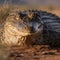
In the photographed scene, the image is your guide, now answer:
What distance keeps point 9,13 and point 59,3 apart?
11699 millimetres

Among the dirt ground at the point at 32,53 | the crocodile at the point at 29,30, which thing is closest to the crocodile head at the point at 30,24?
the crocodile at the point at 29,30


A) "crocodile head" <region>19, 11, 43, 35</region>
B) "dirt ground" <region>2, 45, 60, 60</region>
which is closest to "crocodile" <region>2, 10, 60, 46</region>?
"crocodile head" <region>19, 11, 43, 35</region>

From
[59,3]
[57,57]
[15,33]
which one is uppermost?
[59,3]

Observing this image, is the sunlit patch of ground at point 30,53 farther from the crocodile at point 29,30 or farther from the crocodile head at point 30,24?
the crocodile head at point 30,24

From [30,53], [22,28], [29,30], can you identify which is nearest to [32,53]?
[30,53]

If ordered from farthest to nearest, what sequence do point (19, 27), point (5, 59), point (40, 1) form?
point (40, 1), point (19, 27), point (5, 59)

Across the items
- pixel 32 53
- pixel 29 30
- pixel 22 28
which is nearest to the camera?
pixel 29 30

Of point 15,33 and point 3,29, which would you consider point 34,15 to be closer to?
point 15,33

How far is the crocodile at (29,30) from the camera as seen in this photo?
873 centimetres

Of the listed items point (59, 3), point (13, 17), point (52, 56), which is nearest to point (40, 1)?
point (59, 3)

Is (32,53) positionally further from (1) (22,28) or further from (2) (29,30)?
(1) (22,28)

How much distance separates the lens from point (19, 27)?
29.3 feet

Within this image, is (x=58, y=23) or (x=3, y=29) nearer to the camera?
(x=3, y=29)

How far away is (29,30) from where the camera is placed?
27.9 feet
